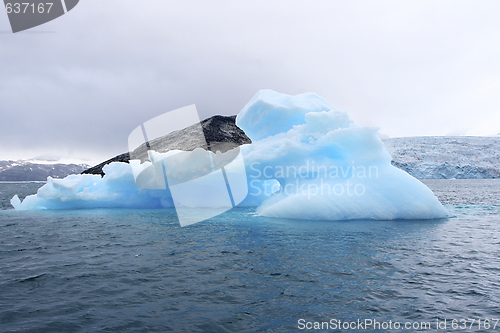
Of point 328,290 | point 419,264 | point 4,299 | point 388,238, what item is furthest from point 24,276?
point 388,238

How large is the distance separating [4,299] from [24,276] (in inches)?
45.9

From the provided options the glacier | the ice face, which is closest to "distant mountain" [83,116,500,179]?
the glacier

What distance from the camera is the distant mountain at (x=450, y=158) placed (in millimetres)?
68812

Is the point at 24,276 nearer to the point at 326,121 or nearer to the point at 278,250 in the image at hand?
the point at 278,250

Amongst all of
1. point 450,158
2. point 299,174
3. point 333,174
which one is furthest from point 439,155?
point 299,174

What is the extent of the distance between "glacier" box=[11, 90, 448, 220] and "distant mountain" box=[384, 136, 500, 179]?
61.1 m

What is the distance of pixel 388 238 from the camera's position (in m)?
9.27

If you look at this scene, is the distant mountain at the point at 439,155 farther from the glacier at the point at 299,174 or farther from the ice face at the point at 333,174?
the ice face at the point at 333,174

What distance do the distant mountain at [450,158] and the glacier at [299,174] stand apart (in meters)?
61.1

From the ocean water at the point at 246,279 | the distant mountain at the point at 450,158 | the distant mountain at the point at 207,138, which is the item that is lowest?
the distant mountain at the point at 450,158

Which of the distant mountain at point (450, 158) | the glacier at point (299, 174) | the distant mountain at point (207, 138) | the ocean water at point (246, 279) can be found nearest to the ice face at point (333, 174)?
the glacier at point (299, 174)

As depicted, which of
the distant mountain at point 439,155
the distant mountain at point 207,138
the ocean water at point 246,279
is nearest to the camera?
the ocean water at point 246,279

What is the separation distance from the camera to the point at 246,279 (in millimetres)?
6020

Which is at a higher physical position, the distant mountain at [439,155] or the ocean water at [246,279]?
the ocean water at [246,279]
